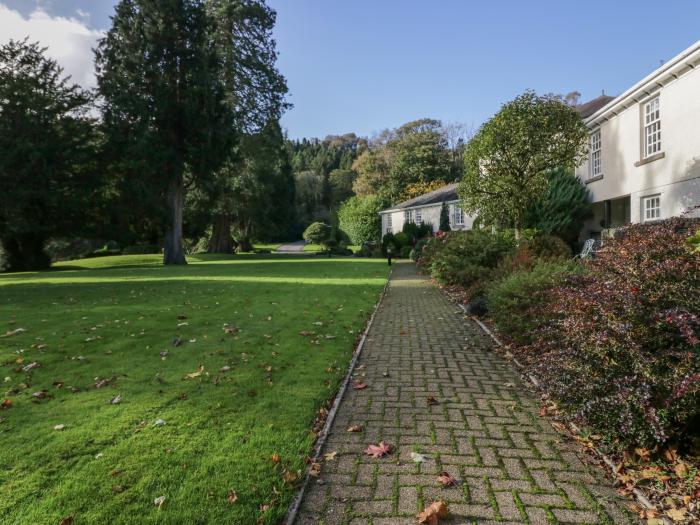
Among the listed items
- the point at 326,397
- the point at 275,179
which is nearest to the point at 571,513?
the point at 326,397

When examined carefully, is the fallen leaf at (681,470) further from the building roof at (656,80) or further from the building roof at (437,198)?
the building roof at (437,198)

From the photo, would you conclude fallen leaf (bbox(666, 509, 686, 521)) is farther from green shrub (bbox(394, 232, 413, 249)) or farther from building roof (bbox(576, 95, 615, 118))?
green shrub (bbox(394, 232, 413, 249))

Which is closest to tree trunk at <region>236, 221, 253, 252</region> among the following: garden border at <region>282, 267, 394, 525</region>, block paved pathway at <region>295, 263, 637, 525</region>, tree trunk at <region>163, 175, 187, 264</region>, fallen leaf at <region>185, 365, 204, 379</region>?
tree trunk at <region>163, 175, 187, 264</region>

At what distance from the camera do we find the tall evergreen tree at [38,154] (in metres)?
22.2

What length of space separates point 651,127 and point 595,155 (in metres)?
4.09

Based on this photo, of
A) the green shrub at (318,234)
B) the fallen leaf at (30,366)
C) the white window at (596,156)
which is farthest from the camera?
the green shrub at (318,234)

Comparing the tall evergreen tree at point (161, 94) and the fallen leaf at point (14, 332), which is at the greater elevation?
the tall evergreen tree at point (161, 94)

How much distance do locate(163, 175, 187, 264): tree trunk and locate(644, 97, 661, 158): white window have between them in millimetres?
24687

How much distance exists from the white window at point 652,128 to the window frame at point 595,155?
2946 millimetres

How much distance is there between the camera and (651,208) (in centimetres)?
1453

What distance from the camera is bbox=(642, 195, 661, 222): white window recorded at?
555 inches

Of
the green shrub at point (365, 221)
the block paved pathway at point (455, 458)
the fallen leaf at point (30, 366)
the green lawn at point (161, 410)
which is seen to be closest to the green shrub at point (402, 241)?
the green shrub at point (365, 221)

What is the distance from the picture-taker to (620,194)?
15.9m

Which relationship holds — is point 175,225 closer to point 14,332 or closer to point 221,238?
point 221,238
